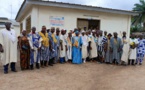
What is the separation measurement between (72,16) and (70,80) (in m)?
5.13

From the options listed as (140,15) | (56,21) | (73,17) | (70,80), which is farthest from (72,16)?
(140,15)

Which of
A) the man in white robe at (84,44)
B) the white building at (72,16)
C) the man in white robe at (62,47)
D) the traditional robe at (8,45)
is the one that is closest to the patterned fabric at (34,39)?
the traditional robe at (8,45)

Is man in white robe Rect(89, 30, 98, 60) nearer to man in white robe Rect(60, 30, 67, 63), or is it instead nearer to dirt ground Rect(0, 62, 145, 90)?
man in white robe Rect(60, 30, 67, 63)

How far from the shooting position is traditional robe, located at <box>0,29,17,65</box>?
20.1 feet

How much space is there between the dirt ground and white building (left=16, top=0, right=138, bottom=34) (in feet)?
10.6

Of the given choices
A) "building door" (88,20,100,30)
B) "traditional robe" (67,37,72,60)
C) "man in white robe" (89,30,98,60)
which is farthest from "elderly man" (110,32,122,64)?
"building door" (88,20,100,30)

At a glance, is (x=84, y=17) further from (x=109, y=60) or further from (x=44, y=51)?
(x=44, y=51)

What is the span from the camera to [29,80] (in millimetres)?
5465

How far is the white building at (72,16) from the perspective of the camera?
9.16 metres

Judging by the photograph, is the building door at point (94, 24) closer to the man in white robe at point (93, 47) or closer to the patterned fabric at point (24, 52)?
the man in white robe at point (93, 47)

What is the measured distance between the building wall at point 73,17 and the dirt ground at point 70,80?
3141mm

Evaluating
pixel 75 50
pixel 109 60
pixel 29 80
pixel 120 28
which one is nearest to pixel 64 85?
pixel 29 80

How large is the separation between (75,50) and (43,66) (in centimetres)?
175

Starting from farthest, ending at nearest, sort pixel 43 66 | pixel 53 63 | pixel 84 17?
pixel 84 17, pixel 53 63, pixel 43 66
